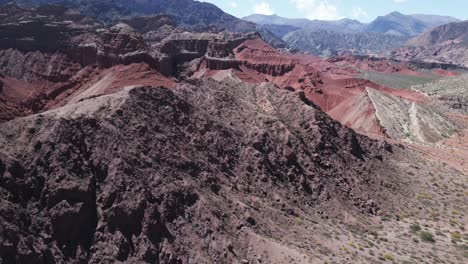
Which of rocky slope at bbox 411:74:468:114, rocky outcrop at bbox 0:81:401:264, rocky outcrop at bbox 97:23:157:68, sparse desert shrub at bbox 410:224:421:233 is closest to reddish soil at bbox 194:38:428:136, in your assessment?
rocky slope at bbox 411:74:468:114

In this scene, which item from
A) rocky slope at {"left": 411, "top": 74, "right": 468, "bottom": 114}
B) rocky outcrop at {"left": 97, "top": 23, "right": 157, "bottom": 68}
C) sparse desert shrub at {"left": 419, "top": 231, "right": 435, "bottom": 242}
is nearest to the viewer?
sparse desert shrub at {"left": 419, "top": 231, "right": 435, "bottom": 242}

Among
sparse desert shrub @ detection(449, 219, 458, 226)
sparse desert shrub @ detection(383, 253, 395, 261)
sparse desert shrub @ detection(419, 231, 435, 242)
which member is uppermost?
sparse desert shrub @ detection(383, 253, 395, 261)

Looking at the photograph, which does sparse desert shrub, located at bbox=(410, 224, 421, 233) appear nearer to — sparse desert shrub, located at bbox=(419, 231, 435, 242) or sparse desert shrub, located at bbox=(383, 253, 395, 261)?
sparse desert shrub, located at bbox=(419, 231, 435, 242)

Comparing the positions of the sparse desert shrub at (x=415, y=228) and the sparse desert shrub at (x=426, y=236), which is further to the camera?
the sparse desert shrub at (x=415, y=228)

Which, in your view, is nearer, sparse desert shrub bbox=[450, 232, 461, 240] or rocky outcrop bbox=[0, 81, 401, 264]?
rocky outcrop bbox=[0, 81, 401, 264]

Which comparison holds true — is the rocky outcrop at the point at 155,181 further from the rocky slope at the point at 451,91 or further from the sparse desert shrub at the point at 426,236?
the rocky slope at the point at 451,91

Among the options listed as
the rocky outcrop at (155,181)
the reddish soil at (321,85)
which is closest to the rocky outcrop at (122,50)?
the reddish soil at (321,85)

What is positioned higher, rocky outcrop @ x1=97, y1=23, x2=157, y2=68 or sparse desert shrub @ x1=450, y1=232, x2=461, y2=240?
rocky outcrop @ x1=97, y1=23, x2=157, y2=68

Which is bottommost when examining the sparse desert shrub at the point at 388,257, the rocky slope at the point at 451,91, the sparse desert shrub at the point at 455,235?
the rocky slope at the point at 451,91

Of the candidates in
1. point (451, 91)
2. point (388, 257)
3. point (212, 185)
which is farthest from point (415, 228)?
point (451, 91)

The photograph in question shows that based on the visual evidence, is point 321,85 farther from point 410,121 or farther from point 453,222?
point 453,222

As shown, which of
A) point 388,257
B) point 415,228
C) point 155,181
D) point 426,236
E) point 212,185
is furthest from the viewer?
point 415,228

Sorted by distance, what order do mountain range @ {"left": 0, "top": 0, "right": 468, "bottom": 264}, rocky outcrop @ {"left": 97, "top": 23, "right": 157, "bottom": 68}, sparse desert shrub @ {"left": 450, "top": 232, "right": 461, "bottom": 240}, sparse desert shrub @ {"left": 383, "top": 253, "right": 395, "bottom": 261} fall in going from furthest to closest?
rocky outcrop @ {"left": 97, "top": 23, "right": 157, "bottom": 68}, sparse desert shrub @ {"left": 450, "top": 232, "right": 461, "bottom": 240}, sparse desert shrub @ {"left": 383, "top": 253, "right": 395, "bottom": 261}, mountain range @ {"left": 0, "top": 0, "right": 468, "bottom": 264}

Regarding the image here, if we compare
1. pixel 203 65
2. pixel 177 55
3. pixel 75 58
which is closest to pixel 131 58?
pixel 75 58
